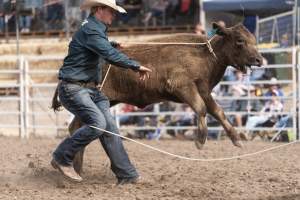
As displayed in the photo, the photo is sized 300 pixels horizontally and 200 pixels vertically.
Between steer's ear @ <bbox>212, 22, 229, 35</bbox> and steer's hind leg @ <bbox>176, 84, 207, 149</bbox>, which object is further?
steer's ear @ <bbox>212, 22, 229, 35</bbox>

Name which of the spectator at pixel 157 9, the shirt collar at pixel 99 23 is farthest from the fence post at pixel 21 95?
the spectator at pixel 157 9

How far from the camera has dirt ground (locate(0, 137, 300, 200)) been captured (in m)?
6.11

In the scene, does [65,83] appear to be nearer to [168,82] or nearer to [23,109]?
[168,82]

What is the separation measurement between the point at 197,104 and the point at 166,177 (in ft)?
2.70

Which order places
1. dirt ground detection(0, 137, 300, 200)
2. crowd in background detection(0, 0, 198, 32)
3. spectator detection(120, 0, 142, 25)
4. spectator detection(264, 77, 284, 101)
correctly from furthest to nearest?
spectator detection(120, 0, 142, 25) < crowd in background detection(0, 0, 198, 32) < spectator detection(264, 77, 284, 101) < dirt ground detection(0, 137, 300, 200)

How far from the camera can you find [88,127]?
6.32m

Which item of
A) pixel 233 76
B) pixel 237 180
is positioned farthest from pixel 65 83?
pixel 233 76

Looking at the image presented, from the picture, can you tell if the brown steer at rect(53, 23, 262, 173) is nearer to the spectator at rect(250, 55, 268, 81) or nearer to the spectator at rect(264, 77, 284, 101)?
the spectator at rect(264, 77, 284, 101)

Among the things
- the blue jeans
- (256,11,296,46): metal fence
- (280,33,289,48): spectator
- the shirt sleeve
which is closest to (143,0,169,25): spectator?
(256,11,296,46): metal fence

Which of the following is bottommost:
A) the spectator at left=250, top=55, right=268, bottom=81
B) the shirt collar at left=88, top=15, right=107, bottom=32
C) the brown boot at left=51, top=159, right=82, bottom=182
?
the brown boot at left=51, top=159, right=82, bottom=182

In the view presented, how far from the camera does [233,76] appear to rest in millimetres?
12672

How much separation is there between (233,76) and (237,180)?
598 cm

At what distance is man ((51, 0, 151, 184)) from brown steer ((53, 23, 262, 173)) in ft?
2.64

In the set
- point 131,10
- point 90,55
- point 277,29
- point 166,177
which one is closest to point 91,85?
point 90,55
